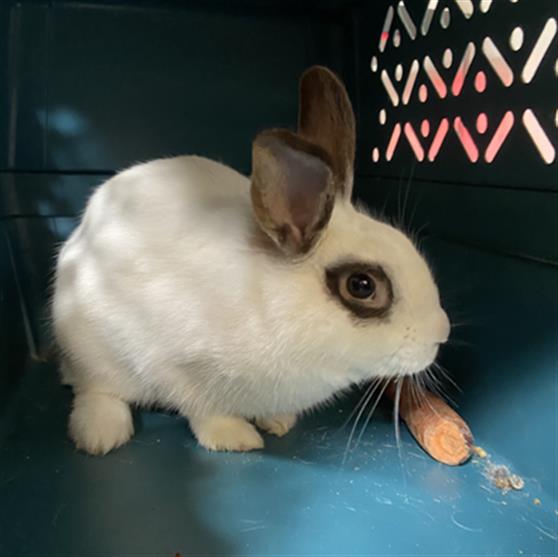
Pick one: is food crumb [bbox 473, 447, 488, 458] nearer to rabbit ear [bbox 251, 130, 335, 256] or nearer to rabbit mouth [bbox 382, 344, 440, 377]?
rabbit mouth [bbox 382, 344, 440, 377]

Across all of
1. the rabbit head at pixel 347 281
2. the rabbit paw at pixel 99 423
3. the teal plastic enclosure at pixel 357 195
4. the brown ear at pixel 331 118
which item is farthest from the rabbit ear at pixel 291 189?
the rabbit paw at pixel 99 423

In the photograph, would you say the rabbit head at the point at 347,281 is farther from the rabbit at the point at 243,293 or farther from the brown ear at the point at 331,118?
the brown ear at the point at 331,118

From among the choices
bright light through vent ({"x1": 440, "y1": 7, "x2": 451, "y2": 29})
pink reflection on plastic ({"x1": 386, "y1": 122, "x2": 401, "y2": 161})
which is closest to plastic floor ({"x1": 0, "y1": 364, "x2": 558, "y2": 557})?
pink reflection on plastic ({"x1": 386, "y1": 122, "x2": 401, "y2": 161})

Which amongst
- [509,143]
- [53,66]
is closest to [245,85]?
[53,66]

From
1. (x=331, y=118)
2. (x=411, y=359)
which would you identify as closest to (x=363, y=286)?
(x=411, y=359)

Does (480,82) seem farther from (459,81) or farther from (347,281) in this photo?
(347,281)

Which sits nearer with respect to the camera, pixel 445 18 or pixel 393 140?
pixel 445 18
